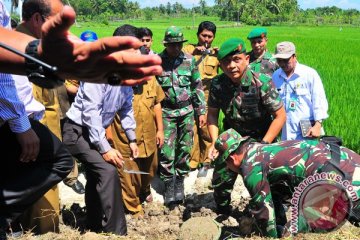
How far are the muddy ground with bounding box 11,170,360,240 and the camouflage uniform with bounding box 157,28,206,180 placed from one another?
1.16 feet

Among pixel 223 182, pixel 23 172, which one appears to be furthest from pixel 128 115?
pixel 23 172

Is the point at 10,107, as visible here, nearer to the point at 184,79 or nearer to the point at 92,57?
the point at 92,57

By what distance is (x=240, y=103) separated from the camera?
155 inches

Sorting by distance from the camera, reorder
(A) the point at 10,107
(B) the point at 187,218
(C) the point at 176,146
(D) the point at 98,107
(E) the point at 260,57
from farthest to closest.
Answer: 1. (E) the point at 260,57
2. (C) the point at 176,146
3. (B) the point at 187,218
4. (D) the point at 98,107
5. (A) the point at 10,107

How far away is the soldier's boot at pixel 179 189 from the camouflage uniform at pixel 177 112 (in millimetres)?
72

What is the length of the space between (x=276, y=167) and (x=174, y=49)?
2.21 meters

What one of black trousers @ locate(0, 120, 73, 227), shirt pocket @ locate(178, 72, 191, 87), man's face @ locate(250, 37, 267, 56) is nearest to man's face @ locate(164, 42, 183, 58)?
shirt pocket @ locate(178, 72, 191, 87)

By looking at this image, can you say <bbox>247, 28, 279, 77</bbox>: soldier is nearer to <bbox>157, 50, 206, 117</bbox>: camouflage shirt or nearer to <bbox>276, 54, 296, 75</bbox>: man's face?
<bbox>276, 54, 296, 75</bbox>: man's face

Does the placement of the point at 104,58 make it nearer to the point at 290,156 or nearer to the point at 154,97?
the point at 290,156

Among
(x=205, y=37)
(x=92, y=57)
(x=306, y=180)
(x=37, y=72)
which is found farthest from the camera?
(x=205, y=37)

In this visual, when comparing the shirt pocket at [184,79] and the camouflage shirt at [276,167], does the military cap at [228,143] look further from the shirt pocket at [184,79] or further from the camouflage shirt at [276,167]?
the shirt pocket at [184,79]

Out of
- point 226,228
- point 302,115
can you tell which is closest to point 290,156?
point 226,228

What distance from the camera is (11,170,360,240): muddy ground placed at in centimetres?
337

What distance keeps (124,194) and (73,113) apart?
1.07 m
